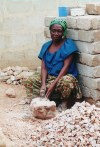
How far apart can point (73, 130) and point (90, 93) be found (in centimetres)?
158

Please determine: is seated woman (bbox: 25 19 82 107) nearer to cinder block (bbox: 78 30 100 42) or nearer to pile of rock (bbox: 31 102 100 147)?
cinder block (bbox: 78 30 100 42)

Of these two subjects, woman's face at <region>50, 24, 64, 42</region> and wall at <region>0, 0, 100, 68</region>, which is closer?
woman's face at <region>50, 24, 64, 42</region>

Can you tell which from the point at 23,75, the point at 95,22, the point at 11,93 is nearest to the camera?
the point at 95,22

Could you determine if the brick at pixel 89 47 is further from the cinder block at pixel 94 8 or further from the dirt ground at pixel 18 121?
the dirt ground at pixel 18 121

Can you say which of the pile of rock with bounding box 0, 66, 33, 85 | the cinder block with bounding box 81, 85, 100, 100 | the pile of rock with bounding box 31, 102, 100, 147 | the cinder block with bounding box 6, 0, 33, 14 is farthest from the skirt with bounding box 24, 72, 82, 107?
the cinder block with bounding box 6, 0, 33, 14

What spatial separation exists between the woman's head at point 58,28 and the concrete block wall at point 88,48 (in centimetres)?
18

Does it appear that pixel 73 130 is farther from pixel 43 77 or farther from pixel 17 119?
pixel 43 77

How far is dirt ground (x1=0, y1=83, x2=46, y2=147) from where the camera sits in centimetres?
477

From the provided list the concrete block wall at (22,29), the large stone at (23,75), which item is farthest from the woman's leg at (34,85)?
the concrete block wall at (22,29)

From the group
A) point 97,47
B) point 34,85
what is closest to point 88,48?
point 97,47

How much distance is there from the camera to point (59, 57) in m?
6.10

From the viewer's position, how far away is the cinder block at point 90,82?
596 cm

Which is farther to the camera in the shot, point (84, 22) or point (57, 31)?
point (57, 31)

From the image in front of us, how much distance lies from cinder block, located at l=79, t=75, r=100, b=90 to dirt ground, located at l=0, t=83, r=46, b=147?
35.2 inches
